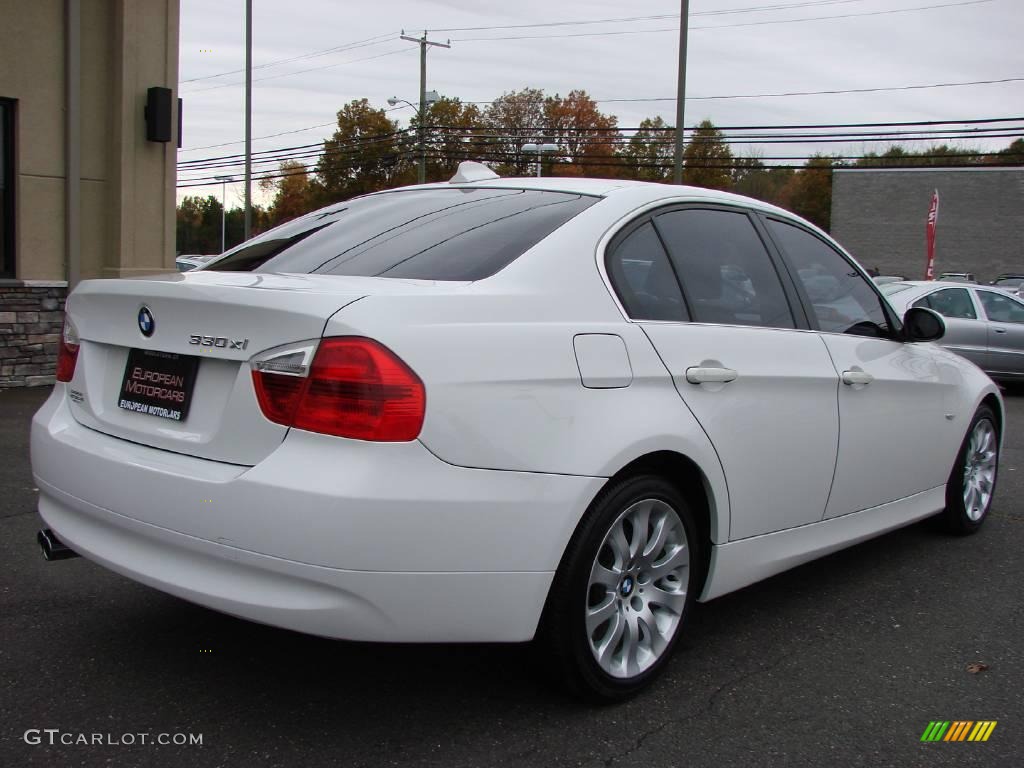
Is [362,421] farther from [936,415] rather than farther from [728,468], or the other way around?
[936,415]

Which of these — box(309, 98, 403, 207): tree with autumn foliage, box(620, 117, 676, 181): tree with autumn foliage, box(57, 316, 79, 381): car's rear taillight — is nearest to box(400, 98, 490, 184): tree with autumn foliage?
box(309, 98, 403, 207): tree with autumn foliage

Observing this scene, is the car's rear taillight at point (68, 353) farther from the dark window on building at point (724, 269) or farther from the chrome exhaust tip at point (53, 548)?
the dark window on building at point (724, 269)

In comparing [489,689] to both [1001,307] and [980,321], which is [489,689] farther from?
[1001,307]

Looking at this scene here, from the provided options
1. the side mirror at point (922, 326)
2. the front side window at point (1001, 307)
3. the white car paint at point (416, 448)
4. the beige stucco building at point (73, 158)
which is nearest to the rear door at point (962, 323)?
the front side window at point (1001, 307)

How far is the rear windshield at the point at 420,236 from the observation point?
3.17 meters

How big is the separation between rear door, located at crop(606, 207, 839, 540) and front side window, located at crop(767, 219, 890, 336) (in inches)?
7.3

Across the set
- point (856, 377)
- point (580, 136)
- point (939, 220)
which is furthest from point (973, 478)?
point (580, 136)

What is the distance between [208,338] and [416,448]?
28.3 inches

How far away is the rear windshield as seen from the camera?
10.4 feet

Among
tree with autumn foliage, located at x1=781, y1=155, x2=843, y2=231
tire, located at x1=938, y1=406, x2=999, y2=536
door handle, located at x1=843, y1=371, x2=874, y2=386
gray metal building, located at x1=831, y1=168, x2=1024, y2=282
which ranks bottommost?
tire, located at x1=938, y1=406, x2=999, y2=536

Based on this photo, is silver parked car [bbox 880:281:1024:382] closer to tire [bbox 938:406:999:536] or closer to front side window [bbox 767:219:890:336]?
tire [bbox 938:406:999:536]

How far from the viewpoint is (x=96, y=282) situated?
132 inches

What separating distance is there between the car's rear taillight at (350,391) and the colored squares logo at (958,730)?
189 cm

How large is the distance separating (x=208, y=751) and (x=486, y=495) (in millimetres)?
1065
